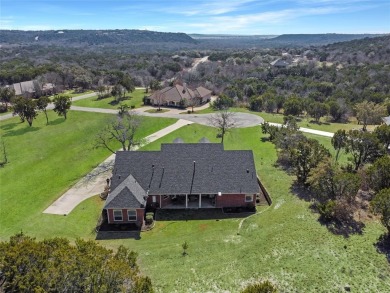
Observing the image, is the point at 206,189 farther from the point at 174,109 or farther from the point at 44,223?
the point at 174,109

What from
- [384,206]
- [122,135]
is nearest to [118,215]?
[122,135]

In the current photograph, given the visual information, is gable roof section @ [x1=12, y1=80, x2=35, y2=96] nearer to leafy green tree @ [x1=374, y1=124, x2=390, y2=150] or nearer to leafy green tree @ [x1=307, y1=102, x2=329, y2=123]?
leafy green tree @ [x1=307, y1=102, x2=329, y2=123]

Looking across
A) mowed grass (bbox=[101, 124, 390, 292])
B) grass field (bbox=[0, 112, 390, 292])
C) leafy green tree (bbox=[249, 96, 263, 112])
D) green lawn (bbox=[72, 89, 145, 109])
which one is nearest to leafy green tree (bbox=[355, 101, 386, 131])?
leafy green tree (bbox=[249, 96, 263, 112])

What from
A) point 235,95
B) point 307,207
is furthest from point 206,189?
point 235,95

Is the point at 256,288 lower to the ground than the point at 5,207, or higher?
higher

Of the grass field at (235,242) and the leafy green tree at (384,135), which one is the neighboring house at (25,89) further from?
the leafy green tree at (384,135)
